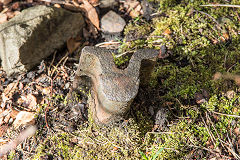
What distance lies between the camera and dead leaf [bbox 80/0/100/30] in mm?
3416

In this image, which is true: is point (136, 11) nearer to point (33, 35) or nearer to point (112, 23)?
point (112, 23)

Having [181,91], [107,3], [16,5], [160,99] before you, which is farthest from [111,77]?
[16,5]

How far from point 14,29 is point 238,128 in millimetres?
2994

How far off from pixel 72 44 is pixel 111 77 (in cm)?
146

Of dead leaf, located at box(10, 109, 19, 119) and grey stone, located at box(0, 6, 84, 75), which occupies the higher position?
grey stone, located at box(0, 6, 84, 75)

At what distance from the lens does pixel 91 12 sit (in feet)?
11.3

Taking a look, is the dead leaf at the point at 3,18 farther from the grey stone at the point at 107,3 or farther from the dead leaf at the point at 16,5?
the grey stone at the point at 107,3

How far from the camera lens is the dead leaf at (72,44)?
3301 millimetres

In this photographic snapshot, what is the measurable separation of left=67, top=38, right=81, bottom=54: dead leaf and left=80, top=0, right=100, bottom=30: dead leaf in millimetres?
383

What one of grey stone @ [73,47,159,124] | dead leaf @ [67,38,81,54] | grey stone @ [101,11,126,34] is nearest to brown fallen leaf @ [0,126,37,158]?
grey stone @ [73,47,159,124]

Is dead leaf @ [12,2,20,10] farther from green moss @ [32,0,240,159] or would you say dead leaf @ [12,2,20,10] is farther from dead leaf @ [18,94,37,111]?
green moss @ [32,0,240,159]

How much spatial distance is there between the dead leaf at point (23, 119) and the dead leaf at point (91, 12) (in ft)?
5.12

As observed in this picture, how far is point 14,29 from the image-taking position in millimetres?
2916

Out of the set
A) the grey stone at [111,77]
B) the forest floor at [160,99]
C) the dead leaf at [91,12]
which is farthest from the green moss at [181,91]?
the dead leaf at [91,12]
